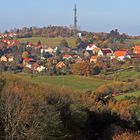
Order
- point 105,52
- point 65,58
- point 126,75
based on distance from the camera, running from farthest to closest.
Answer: point 105,52, point 65,58, point 126,75

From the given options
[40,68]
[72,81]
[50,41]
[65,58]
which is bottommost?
[72,81]

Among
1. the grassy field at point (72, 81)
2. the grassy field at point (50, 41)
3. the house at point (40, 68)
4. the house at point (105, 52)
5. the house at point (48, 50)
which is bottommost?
the grassy field at point (72, 81)

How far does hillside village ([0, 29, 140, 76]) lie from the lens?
5728 cm

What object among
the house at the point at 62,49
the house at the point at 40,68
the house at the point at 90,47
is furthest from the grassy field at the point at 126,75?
Answer: the house at the point at 90,47

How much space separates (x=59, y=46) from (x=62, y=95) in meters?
61.1

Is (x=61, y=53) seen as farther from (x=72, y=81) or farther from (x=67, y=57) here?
(x=72, y=81)

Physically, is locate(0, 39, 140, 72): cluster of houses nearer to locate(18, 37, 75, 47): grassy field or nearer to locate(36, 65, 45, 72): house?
locate(18, 37, 75, 47): grassy field

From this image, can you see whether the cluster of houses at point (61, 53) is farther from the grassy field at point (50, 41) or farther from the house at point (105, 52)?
the grassy field at point (50, 41)

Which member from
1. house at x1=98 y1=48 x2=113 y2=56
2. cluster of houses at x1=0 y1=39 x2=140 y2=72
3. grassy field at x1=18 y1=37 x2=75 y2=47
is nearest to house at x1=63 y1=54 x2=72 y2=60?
cluster of houses at x1=0 y1=39 x2=140 y2=72

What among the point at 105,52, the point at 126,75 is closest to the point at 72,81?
the point at 126,75

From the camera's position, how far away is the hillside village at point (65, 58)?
57.3 metres

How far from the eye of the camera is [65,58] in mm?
73188

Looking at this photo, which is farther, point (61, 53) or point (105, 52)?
point (105, 52)

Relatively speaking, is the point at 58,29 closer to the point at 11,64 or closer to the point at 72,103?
the point at 11,64
